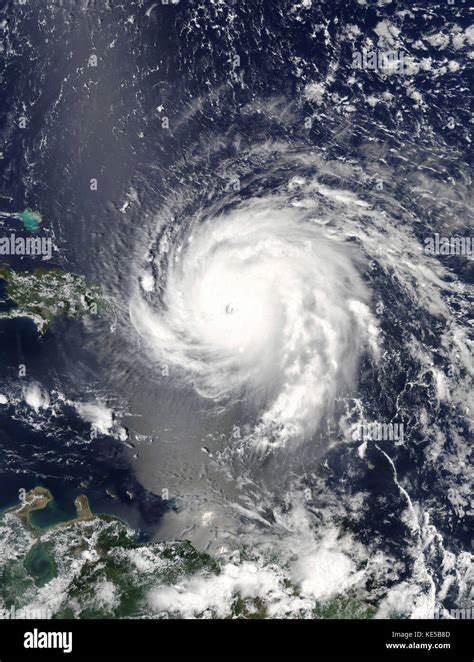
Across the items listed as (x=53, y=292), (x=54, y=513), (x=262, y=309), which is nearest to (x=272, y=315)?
(x=262, y=309)

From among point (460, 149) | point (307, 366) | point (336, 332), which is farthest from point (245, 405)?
point (460, 149)

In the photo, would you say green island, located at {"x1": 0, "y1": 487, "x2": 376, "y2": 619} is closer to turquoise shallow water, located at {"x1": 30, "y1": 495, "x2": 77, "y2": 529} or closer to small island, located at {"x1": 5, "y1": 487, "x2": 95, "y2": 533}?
small island, located at {"x1": 5, "y1": 487, "x2": 95, "y2": 533}

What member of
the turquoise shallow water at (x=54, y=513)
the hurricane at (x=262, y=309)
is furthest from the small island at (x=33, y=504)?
the hurricane at (x=262, y=309)

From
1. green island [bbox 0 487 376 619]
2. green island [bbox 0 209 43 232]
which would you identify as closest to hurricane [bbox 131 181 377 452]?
green island [bbox 0 209 43 232]

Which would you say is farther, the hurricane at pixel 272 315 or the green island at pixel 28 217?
the green island at pixel 28 217

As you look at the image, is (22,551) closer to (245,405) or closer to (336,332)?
(245,405)

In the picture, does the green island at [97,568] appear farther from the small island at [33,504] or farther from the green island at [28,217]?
the green island at [28,217]

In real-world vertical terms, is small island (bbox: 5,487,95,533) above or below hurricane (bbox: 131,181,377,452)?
below
